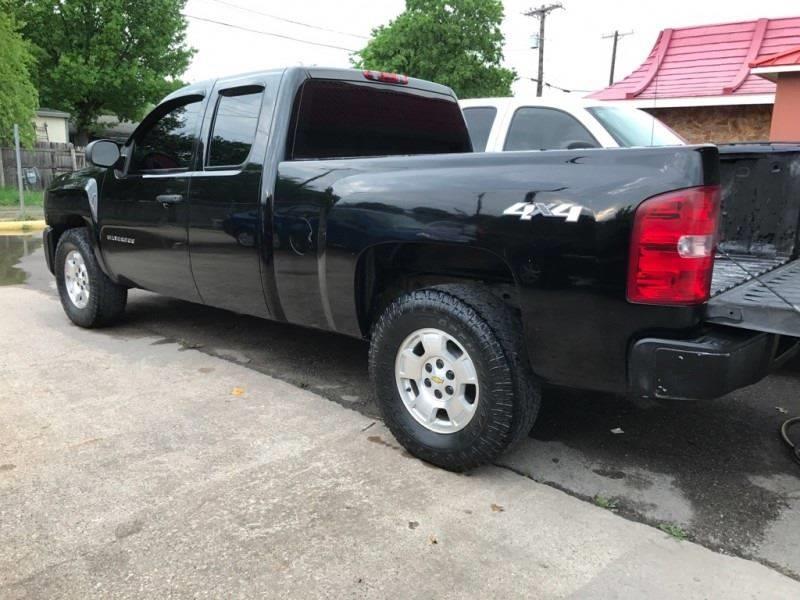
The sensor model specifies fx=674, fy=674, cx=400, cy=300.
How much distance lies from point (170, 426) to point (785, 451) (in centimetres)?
324

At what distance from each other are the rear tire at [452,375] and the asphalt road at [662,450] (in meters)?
0.36

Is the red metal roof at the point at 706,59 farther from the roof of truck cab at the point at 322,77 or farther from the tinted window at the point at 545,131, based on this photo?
the roof of truck cab at the point at 322,77

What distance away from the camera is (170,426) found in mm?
3680

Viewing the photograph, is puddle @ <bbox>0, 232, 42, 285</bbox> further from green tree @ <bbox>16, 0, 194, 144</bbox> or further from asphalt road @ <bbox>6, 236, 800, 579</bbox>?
green tree @ <bbox>16, 0, 194, 144</bbox>

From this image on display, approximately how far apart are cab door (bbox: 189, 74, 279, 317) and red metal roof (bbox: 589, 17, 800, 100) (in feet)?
34.3

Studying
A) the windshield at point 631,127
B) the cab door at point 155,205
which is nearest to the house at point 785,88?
the windshield at point 631,127

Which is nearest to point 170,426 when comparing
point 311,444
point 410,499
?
point 311,444

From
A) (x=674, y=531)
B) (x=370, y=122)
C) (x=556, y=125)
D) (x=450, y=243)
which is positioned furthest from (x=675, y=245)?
(x=556, y=125)

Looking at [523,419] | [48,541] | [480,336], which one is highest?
[480,336]

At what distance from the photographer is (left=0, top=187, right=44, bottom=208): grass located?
60.0ft

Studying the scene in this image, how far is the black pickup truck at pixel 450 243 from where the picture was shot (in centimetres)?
252

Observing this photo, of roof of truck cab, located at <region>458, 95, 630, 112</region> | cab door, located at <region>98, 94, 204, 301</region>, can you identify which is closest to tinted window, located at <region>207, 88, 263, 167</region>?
cab door, located at <region>98, 94, 204, 301</region>

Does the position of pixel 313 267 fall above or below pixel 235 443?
above

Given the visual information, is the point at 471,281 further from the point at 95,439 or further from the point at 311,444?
the point at 95,439
